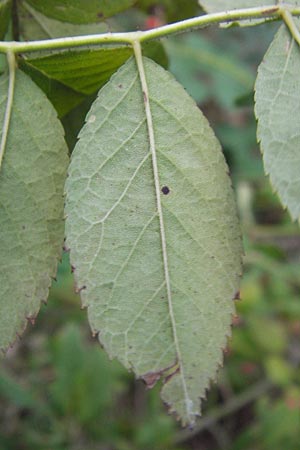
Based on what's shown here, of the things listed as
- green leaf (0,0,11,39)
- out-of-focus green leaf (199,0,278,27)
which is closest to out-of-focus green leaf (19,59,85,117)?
green leaf (0,0,11,39)

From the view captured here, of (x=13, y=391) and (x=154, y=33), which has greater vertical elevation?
(x=154, y=33)

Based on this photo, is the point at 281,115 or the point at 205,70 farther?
the point at 205,70

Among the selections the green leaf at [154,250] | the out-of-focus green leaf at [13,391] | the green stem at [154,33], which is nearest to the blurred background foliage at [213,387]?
the out-of-focus green leaf at [13,391]

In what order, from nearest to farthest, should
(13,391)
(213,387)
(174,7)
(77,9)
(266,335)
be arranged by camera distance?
1. (77,9)
2. (174,7)
3. (13,391)
4. (266,335)
5. (213,387)

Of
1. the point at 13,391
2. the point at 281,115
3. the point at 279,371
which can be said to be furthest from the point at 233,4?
the point at 279,371

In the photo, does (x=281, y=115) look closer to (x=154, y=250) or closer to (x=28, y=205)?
(x=154, y=250)

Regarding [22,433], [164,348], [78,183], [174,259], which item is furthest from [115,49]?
[22,433]

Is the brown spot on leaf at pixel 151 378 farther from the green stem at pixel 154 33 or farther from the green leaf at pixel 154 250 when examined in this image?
the green stem at pixel 154 33
